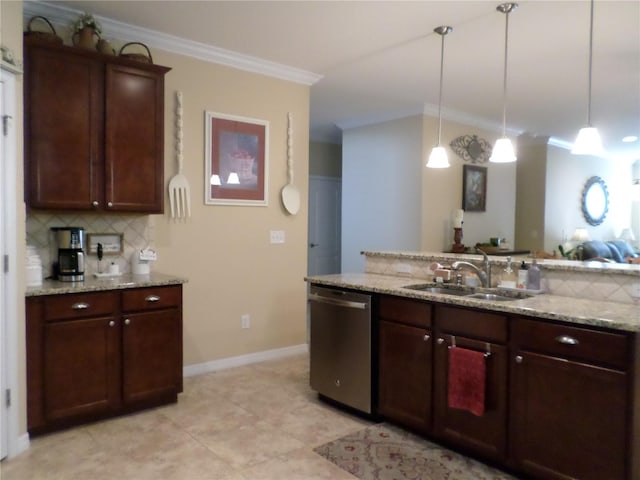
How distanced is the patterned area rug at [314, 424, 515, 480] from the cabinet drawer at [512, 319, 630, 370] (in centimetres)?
72

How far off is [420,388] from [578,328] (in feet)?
3.16

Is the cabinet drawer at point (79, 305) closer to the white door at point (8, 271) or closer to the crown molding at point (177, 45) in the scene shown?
the white door at point (8, 271)

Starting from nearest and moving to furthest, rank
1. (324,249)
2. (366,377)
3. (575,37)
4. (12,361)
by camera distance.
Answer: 1. (12,361)
2. (366,377)
3. (575,37)
4. (324,249)

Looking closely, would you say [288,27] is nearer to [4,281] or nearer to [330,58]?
[330,58]

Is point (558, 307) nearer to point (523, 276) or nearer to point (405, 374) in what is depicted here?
point (523, 276)

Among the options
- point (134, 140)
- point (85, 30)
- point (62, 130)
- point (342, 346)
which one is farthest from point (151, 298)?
point (85, 30)

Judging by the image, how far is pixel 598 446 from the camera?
1.98 meters

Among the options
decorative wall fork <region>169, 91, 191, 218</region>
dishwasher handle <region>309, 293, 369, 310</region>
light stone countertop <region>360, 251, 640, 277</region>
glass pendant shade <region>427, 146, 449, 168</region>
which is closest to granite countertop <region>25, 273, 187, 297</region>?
decorative wall fork <region>169, 91, 191, 218</region>

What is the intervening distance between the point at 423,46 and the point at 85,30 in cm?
242

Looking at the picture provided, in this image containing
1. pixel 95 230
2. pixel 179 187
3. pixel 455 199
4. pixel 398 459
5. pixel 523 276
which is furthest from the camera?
pixel 455 199

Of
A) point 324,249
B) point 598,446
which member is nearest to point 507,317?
point 598,446

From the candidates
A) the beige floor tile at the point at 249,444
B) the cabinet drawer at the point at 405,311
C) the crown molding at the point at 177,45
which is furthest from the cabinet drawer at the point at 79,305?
the crown molding at the point at 177,45

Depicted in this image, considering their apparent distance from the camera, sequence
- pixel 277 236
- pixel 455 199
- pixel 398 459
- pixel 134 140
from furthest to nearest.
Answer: pixel 455 199 → pixel 277 236 → pixel 134 140 → pixel 398 459

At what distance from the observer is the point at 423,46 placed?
362cm
